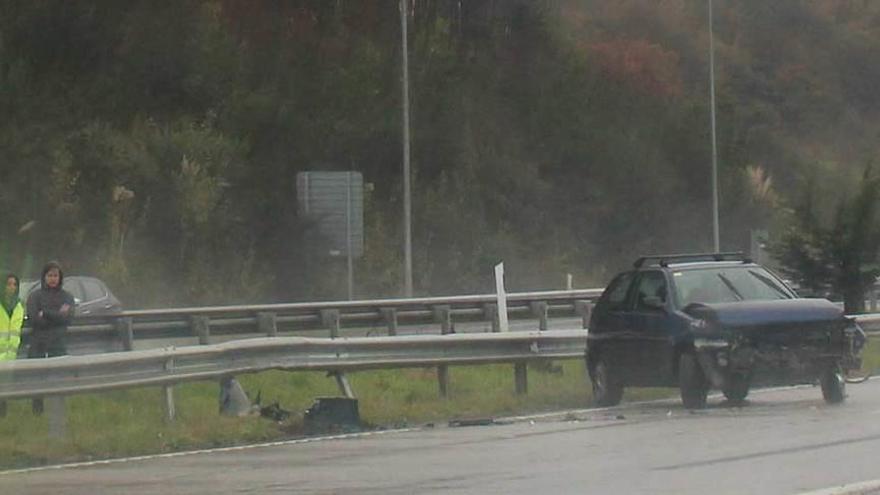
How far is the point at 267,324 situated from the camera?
3388 cm

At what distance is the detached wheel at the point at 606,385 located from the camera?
834 inches

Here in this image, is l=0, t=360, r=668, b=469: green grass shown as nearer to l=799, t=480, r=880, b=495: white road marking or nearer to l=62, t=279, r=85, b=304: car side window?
l=799, t=480, r=880, b=495: white road marking

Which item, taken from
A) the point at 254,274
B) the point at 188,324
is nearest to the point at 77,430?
the point at 188,324

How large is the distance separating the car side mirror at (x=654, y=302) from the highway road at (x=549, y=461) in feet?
4.92

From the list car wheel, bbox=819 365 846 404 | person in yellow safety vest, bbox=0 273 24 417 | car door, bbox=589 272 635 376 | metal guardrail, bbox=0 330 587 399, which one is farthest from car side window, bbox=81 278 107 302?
car wheel, bbox=819 365 846 404

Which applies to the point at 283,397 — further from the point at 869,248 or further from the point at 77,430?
the point at 869,248

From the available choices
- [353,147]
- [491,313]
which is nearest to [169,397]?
[491,313]

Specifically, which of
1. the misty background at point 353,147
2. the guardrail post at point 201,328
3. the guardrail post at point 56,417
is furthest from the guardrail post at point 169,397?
the misty background at point 353,147

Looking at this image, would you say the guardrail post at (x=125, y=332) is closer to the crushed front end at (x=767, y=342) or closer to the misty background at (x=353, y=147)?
the crushed front end at (x=767, y=342)

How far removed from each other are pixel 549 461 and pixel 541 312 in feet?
75.2

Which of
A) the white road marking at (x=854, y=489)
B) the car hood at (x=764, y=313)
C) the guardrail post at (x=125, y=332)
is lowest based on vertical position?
the white road marking at (x=854, y=489)

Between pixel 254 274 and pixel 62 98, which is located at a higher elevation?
pixel 62 98

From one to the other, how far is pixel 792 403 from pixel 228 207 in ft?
116

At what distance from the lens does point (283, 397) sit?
21.9 meters
